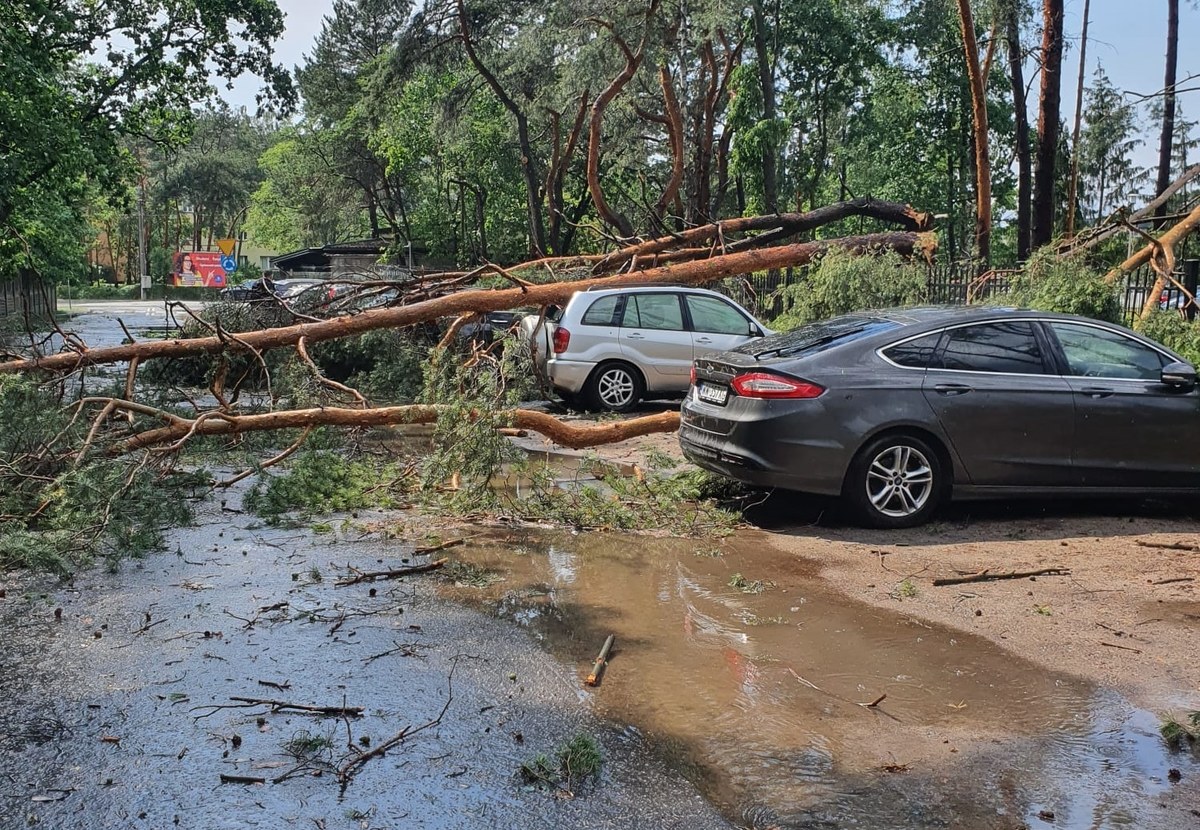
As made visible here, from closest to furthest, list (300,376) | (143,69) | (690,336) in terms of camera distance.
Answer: (300,376) → (690,336) → (143,69)

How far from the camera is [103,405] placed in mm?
8406

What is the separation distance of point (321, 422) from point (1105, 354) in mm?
6511

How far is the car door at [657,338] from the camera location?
521 inches

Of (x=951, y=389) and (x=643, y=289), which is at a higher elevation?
(x=643, y=289)

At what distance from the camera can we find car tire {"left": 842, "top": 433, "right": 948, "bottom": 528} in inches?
280

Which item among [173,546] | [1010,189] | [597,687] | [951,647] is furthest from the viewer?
[1010,189]

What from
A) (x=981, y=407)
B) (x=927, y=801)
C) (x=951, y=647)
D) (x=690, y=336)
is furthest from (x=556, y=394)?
(x=927, y=801)

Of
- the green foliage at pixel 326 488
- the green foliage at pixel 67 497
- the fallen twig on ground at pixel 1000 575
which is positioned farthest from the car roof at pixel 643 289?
the fallen twig on ground at pixel 1000 575

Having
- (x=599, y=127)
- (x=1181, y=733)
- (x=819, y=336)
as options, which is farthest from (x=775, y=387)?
(x=599, y=127)

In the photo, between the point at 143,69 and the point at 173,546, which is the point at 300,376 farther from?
the point at 143,69

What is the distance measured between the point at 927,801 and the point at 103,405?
294 inches

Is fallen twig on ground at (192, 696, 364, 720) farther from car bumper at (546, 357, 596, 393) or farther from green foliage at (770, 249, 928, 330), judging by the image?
car bumper at (546, 357, 596, 393)

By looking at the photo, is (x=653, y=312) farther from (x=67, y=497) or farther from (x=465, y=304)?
(x=67, y=497)

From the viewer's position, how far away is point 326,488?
27.4 ft
